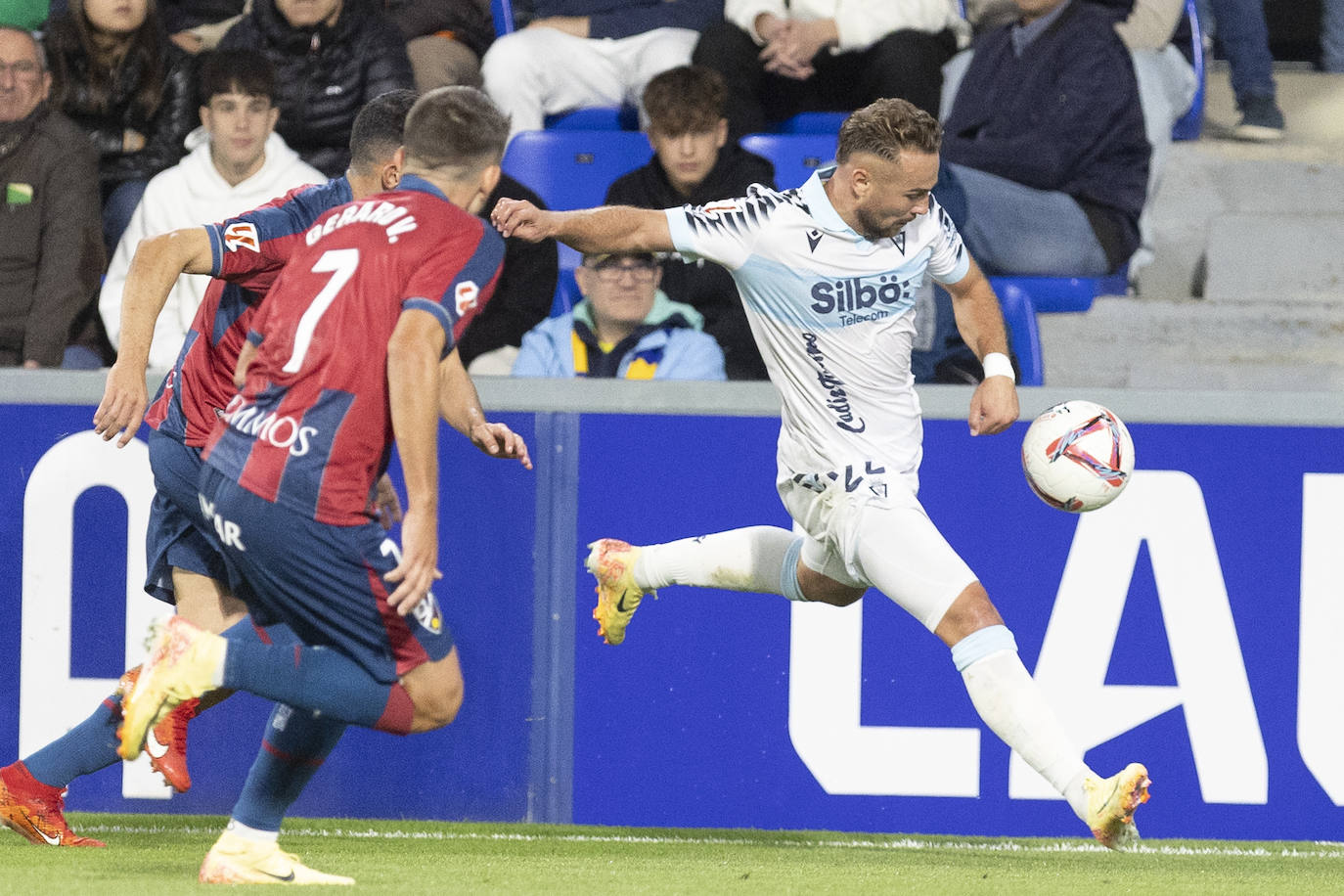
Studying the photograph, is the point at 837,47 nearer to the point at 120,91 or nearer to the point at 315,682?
the point at 120,91

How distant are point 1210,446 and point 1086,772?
4.94 feet

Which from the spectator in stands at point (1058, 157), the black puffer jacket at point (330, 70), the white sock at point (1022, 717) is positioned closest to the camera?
the white sock at point (1022, 717)

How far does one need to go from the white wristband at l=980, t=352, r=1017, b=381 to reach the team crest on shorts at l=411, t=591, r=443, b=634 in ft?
6.05

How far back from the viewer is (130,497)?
5.47 metres

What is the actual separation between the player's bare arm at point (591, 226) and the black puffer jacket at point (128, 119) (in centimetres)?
346

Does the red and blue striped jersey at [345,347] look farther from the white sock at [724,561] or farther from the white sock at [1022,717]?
the white sock at [1022,717]

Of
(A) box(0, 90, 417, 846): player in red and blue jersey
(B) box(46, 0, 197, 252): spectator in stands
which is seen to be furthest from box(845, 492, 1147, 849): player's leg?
(B) box(46, 0, 197, 252): spectator in stands

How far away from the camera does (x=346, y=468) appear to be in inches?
144

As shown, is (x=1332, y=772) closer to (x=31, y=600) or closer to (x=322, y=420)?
(x=322, y=420)

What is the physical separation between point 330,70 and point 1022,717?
4.55 m

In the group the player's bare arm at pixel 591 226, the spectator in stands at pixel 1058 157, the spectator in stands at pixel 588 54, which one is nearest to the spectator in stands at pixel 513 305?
the spectator in stands at pixel 588 54

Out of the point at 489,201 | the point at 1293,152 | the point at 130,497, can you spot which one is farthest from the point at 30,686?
the point at 1293,152

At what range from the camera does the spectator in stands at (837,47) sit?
Answer: 7652 mm

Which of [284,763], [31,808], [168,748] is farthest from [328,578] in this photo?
[31,808]
